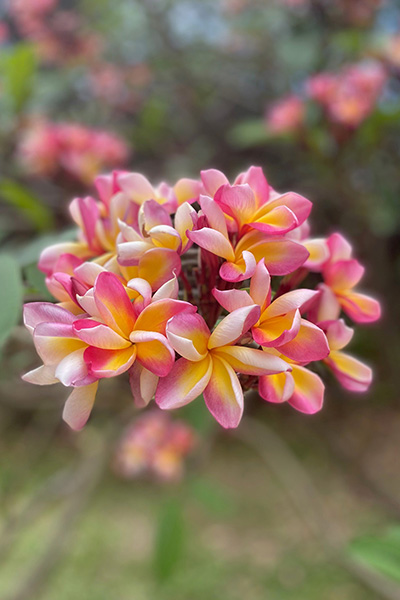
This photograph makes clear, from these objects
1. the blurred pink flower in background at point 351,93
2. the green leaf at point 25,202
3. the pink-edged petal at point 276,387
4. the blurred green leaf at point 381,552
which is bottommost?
the blurred green leaf at point 381,552

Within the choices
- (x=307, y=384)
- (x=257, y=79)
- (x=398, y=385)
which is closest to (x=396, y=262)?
(x=398, y=385)

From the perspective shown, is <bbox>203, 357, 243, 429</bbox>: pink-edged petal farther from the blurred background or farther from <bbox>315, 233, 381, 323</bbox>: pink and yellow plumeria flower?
the blurred background

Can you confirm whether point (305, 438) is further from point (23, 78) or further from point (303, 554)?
point (23, 78)

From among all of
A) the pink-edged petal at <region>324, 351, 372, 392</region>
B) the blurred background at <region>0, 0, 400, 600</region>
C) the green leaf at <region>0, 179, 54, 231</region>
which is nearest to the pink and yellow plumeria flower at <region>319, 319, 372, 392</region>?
the pink-edged petal at <region>324, 351, 372, 392</region>

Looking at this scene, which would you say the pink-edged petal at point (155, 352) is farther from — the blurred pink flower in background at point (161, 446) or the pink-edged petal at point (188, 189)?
the blurred pink flower in background at point (161, 446)

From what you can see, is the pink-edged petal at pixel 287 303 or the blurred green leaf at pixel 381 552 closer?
the pink-edged petal at pixel 287 303

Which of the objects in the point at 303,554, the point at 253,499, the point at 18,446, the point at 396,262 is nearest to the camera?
→ the point at 303,554

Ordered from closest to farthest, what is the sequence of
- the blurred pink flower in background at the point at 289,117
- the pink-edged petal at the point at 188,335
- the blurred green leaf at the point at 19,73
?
the pink-edged petal at the point at 188,335 < the blurred green leaf at the point at 19,73 < the blurred pink flower in background at the point at 289,117

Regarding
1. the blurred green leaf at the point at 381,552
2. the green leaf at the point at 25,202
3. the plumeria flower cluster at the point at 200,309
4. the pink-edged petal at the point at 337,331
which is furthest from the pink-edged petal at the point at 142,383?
the green leaf at the point at 25,202
